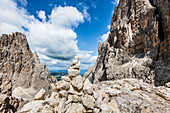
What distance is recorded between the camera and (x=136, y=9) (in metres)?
32.0

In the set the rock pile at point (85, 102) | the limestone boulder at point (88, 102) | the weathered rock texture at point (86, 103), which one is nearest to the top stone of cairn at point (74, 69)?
the rock pile at point (85, 102)

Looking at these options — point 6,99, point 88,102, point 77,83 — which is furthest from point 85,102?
point 6,99

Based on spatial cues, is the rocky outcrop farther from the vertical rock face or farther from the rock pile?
the vertical rock face

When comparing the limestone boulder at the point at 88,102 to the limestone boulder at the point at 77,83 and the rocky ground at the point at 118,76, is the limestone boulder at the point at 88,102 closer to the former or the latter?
the rocky ground at the point at 118,76

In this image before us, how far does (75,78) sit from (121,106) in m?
5.23

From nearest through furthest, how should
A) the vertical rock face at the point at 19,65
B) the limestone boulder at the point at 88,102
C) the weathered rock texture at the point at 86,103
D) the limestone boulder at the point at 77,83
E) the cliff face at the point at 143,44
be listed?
the weathered rock texture at the point at 86,103
the limestone boulder at the point at 88,102
the limestone boulder at the point at 77,83
the cliff face at the point at 143,44
the vertical rock face at the point at 19,65

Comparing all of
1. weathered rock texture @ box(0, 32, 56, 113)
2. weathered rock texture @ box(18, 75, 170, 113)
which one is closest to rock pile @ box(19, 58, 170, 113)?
weathered rock texture @ box(18, 75, 170, 113)

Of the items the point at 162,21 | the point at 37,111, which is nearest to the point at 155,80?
the point at 162,21

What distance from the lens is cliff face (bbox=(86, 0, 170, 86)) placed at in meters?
21.0

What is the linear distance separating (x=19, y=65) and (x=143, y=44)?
266ft

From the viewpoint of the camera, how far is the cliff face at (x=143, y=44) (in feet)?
68.9

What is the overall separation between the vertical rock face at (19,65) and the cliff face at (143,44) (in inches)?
2021

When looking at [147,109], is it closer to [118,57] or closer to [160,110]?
[160,110]

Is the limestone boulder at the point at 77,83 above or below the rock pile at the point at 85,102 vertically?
above
